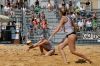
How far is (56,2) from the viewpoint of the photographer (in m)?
33.6

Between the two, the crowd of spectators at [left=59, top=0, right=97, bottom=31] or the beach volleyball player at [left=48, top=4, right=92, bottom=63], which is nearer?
the beach volleyball player at [left=48, top=4, right=92, bottom=63]

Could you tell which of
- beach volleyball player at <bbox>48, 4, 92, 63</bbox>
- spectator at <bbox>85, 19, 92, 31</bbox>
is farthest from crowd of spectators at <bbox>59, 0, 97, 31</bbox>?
beach volleyball player at <bbox>48, 4, 92, 63</bbox>

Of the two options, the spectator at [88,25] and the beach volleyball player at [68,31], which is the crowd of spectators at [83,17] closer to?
the spectator at [88,25]

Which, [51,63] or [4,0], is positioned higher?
[4,0]

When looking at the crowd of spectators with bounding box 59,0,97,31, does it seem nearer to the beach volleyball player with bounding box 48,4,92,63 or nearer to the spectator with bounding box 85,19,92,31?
the spectator with bounding box 85,19,92,31

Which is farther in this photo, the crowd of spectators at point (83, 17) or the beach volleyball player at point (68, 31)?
the crowd of spectators at point (83, 17)

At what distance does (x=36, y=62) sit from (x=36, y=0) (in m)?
20.2

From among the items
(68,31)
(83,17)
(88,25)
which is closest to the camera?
(68,31)

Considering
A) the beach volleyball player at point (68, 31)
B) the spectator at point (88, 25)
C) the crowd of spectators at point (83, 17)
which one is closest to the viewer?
the beach volleyball player at point (68, 31)

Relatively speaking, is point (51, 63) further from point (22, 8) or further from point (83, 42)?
point (22, 8)

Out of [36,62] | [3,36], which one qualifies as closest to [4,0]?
[3,36]

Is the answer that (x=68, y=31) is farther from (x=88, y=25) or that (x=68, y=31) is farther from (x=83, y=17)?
(x=83, y=17)

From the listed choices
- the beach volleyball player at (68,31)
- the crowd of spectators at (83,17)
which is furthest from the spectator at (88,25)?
the beach volleyball player at (68,31)

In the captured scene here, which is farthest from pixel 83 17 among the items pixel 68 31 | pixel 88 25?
pixel 68 31
